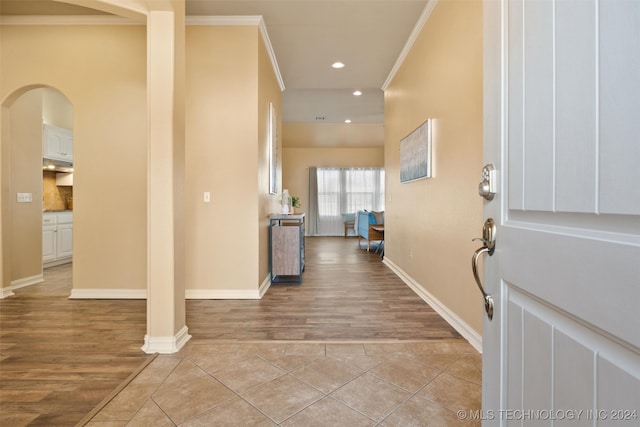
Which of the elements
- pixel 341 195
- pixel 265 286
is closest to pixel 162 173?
pixel 265 286

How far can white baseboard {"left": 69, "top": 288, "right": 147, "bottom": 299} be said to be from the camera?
3.45 m

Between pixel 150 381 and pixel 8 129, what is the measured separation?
3594 millimetres

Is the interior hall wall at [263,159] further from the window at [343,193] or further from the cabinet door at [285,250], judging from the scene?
the window at [343,193]

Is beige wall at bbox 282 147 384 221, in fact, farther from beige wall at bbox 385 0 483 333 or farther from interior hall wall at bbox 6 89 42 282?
interior hall wall at bbox 6 89 42 282

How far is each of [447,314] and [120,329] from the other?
272 centimetres

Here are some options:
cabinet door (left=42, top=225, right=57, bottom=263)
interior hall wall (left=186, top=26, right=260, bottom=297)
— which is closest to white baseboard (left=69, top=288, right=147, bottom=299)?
interior hall wall (left=186, top=26, right=260, bottom=297)

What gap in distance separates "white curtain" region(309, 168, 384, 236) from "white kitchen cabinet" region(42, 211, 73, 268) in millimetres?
6074

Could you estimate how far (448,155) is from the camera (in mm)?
2680

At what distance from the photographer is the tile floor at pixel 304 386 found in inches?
60.4

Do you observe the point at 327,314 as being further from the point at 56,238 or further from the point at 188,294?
the point at 56,238

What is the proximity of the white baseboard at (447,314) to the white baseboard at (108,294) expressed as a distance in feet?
9.81

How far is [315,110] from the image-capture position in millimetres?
7797

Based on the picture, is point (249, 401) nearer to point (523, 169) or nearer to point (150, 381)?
point (150, 381)

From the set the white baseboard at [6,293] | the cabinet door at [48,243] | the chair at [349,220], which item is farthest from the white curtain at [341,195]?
the white baseboard at [6,293]
